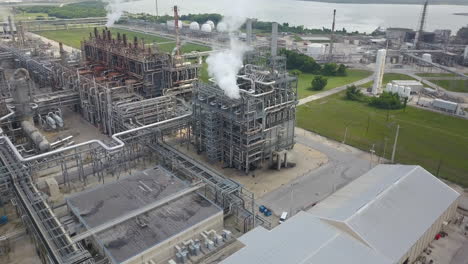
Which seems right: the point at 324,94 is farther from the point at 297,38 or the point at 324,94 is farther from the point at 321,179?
the point at 297,38

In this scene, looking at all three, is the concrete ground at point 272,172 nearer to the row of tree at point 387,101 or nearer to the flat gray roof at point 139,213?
the flat gray roof at point 139,213

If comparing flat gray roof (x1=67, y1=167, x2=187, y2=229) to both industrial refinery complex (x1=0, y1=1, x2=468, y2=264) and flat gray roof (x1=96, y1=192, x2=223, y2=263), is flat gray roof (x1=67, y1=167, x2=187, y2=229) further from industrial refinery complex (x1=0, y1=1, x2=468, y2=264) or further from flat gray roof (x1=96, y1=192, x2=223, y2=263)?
flat gray roof (x1=96, y1=192, x2=223, y2=263)

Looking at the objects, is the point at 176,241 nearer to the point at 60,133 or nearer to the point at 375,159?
the point at 375,159

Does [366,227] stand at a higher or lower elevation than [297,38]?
lower

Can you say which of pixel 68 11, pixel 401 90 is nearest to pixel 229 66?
pixel 401 90

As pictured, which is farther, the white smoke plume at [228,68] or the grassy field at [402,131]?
the grassy field at [402,131]

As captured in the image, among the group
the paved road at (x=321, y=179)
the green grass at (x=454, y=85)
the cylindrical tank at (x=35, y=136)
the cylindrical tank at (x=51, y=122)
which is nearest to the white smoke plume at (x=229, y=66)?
the paved road at (x=321, y=179)
